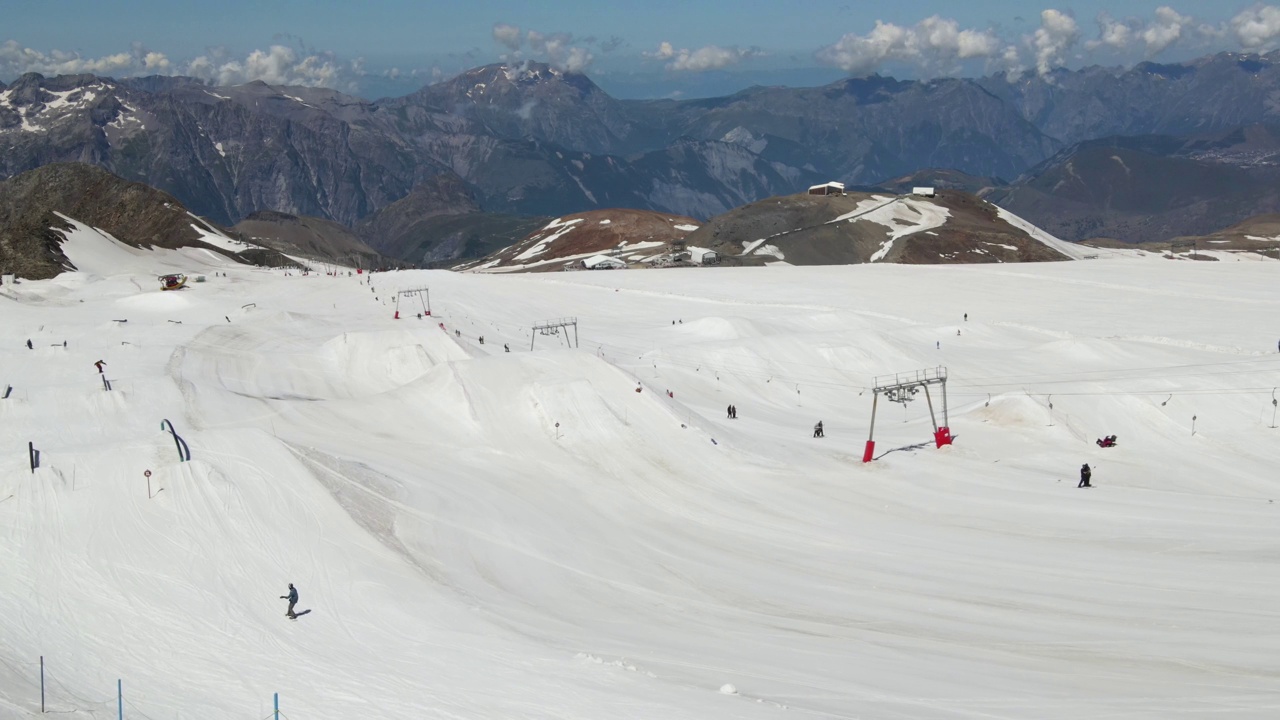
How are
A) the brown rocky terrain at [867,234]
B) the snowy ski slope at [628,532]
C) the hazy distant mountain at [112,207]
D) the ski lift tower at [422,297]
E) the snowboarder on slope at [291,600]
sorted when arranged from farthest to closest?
1. the hazy distant mountain at [112,207]
2. the brown rocky terrain at [867,234]
3. the ski lift tower at [422,297]
4. the snowboarder on slope at [291,600]
5. the snowy ski slope at [628,532]

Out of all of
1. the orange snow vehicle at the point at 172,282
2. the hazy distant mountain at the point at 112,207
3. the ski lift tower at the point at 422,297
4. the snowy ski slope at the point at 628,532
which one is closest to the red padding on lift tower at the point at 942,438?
the snowy ski slope at the point at 628,532

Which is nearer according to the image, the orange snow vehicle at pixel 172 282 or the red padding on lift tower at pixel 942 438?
the red padding on lift tower at pixel 942 438

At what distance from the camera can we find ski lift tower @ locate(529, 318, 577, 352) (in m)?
77.5

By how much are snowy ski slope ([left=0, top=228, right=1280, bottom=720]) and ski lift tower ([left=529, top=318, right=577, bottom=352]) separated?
3613 mm

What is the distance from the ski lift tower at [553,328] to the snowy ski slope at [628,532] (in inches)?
142

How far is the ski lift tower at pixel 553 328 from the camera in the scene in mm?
77500

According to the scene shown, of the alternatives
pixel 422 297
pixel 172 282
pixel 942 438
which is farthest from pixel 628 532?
pixel 172 282

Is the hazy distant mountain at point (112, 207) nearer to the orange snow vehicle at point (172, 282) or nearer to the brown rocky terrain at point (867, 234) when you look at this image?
the orange snow vehicle at point (172, 282)

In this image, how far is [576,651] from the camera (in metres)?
29.4

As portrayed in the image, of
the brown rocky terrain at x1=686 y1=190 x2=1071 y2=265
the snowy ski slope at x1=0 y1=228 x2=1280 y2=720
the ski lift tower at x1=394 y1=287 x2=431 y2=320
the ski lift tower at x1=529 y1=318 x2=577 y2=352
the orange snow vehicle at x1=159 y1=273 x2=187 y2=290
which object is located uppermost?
the brown rocky terrain at x1=686 y1=190 x2=1071 y2=265

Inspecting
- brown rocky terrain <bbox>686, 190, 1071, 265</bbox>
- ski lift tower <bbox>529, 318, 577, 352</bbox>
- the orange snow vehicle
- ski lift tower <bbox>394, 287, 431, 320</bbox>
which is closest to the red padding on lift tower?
ski lift tower <bbox>529, 318, 577, 352</bbox>

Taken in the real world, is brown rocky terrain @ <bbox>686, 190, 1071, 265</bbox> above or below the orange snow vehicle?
above

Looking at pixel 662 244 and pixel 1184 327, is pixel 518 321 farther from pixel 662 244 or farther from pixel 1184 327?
pixel 662 244

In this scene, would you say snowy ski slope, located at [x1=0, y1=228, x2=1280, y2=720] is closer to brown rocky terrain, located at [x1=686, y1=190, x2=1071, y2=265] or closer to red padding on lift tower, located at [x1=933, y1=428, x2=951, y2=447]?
red padding on lift tower, located at [x1=933, y1=428, x2=951, y2=447]
